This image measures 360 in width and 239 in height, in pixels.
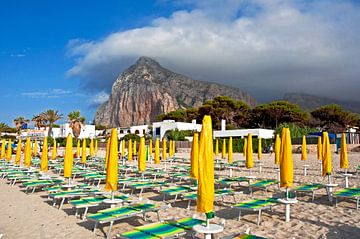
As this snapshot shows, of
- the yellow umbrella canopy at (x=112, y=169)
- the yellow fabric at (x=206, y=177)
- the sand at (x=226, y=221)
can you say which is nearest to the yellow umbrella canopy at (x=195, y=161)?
the sand at (x=226, y=221)

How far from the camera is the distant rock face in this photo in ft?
396

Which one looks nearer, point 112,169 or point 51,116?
point 112,169

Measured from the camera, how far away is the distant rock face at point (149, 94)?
120750 millimetres

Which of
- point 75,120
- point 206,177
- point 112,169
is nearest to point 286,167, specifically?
point 206,177

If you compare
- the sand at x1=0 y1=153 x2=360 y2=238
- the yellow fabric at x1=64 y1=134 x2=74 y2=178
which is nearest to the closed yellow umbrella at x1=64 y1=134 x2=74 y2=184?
the yellow fabric at x1=64 y1=134 x2=74 y2=178

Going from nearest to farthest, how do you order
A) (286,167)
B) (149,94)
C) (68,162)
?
(286,167)
(68,162)
(149,94)

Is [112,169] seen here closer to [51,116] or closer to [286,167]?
[286,167]

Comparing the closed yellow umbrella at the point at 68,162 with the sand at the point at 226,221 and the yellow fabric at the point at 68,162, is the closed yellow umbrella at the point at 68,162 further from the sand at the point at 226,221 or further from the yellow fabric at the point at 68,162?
the sand at the point at 226,221

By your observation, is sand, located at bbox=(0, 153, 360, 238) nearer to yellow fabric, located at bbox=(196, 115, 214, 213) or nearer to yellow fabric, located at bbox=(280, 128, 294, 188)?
yellow fabric, located at bbox=(280, 128, 294, 188)

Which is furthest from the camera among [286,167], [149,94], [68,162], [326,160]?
[149,94]

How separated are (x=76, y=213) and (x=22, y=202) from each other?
111 inches

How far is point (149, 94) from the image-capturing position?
122 m

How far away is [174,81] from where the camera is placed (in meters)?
150

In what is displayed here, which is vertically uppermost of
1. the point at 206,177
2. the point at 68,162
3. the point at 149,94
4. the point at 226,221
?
the point at 149,94
